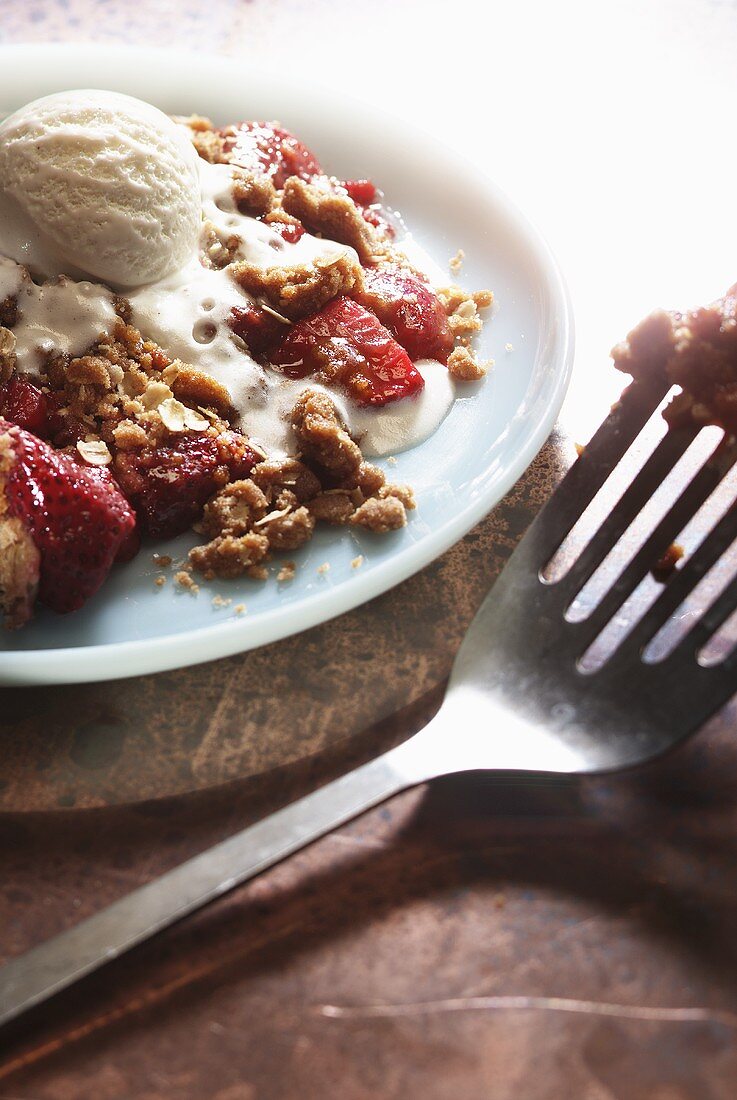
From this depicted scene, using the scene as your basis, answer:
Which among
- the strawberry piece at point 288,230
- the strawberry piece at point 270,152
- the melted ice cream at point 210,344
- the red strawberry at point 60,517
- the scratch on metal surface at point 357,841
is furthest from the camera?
the strawberry piece at point 270,152

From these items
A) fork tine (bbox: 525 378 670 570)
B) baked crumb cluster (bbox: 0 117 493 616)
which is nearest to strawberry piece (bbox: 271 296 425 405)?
baked crumb cluster (bbox: 0 117 493 616)

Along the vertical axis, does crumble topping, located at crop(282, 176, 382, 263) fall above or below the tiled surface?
above

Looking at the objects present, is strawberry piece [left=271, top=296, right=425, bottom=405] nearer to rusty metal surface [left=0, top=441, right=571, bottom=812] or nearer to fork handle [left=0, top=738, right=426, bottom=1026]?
rusty metal surface [left=0, top=441, right=571, bottom=812]

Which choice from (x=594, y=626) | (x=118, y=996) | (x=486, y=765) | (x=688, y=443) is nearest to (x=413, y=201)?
(x=688, y=443)

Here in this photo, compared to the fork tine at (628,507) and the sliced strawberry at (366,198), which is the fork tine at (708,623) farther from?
the sliced strawberry at (366,198)

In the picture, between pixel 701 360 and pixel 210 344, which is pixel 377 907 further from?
pixel 210 344

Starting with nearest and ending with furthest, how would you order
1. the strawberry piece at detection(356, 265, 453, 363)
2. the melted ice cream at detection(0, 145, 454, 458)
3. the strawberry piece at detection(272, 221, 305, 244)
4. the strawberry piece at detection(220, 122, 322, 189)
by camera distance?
1. the melted ice cream at detection(0, 145, 454, 458)
2. the strawberry piece at detection(356, 265, 453, 363)
3. the strawberry piece at detection(272, 221, 305, 244)
4. the strawberry piece at detection(220, 122, 322, 189)

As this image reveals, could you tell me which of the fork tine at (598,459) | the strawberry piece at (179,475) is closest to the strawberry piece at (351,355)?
the strawberry piece at (179,475)
